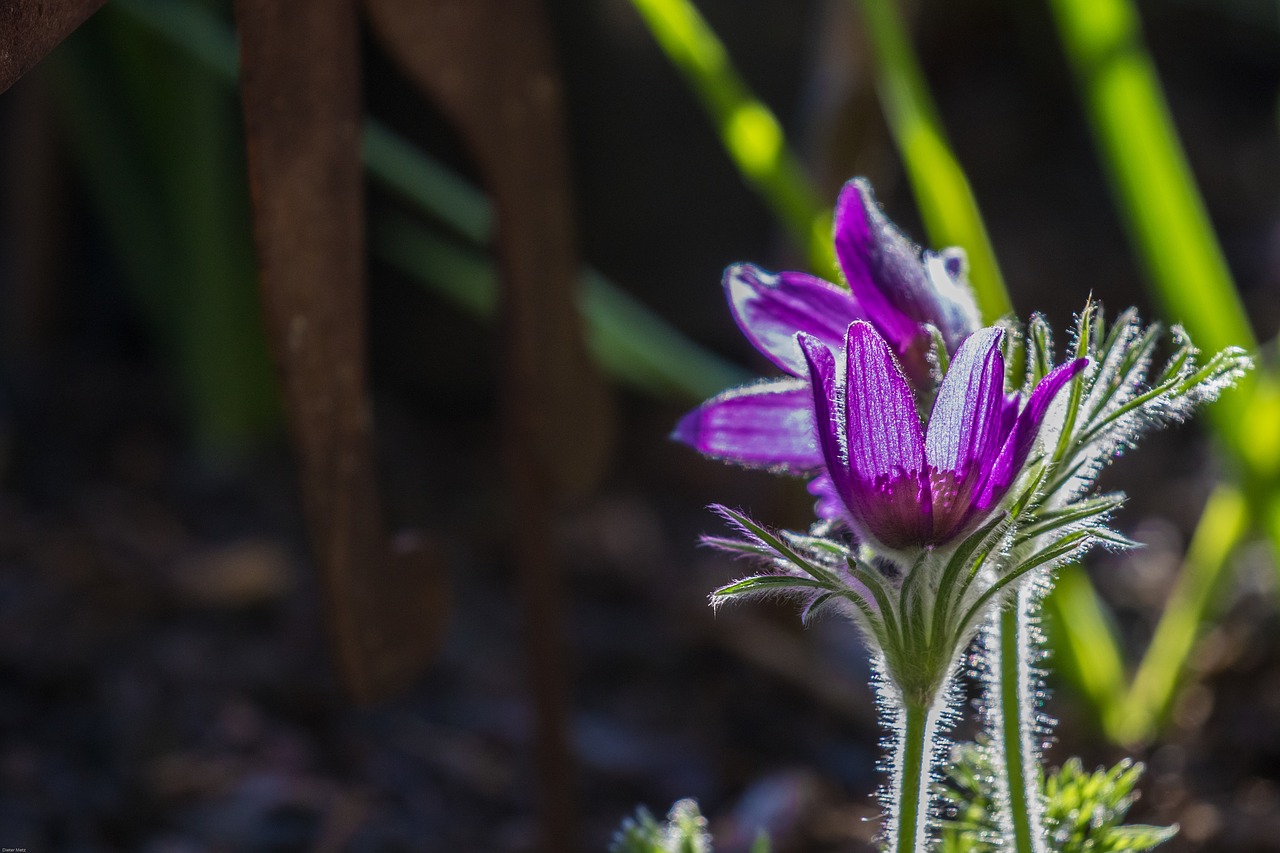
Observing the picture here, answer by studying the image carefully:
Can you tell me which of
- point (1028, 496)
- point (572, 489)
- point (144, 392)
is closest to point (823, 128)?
point (572, 489)

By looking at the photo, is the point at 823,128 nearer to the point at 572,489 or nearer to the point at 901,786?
the point at 572,489

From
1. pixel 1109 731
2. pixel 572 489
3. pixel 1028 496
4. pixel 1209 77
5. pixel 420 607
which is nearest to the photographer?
pixel 1028 496

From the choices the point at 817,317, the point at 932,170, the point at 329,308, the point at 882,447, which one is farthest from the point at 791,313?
the point at 932,170

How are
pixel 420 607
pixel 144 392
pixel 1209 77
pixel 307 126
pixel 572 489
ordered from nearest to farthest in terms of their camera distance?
pixel 307 126
pixel 420 607
pixel 572 489
pixel 144 392
pixel 1209 77

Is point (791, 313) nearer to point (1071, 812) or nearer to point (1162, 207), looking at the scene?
point (1071, 812)

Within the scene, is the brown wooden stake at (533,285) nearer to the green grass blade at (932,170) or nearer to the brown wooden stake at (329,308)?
the brown wooden stake at (329,308)

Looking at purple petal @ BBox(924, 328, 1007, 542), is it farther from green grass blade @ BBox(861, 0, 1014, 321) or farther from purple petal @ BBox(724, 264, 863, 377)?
green grass blade @ BBox(861, 0, 1014, 321)
